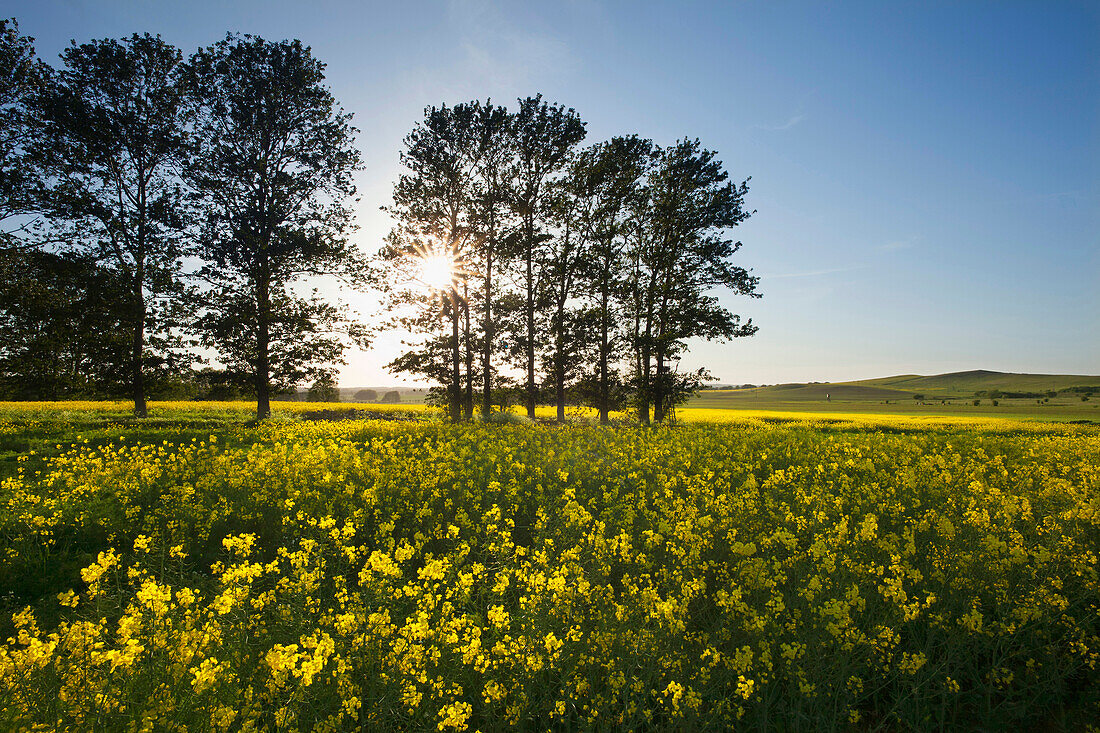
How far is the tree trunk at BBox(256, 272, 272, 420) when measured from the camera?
22062mm

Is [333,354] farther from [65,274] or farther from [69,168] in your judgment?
[69,168]

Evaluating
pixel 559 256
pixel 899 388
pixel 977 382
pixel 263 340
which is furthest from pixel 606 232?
pixel 977 382

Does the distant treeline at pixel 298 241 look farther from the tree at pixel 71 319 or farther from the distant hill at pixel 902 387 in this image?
the distant hill at pixel 902 387

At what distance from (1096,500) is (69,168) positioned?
3287cm

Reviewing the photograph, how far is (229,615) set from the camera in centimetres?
412

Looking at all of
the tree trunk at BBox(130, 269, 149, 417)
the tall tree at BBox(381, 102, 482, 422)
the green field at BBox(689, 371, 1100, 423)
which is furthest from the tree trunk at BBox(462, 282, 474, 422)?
the green field at BBox(689, 371, 1100, 423)

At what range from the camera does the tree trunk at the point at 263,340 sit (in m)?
22.1

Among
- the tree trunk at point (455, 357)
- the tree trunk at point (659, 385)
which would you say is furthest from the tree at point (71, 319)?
the tree trunk at point (659, 385)

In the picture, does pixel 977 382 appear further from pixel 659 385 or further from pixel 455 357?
pixel 455 357

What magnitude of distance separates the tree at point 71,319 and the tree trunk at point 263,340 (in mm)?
5346

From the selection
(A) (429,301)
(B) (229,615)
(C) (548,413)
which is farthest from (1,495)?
(C) (548,413)

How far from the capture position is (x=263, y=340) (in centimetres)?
2220

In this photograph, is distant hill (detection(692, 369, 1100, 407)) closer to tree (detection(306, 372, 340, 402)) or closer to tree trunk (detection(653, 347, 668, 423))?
tree trunk (detection(653, 347, 668, 423))

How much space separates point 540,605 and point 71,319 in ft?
90.1
